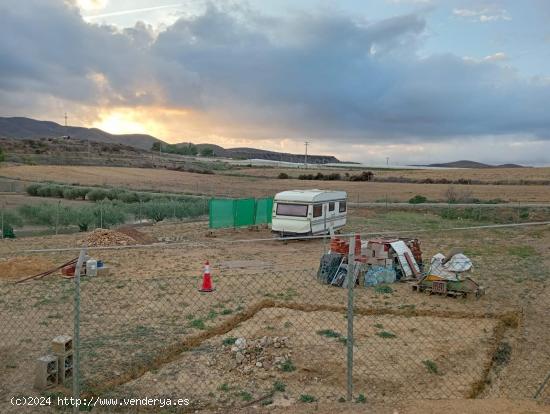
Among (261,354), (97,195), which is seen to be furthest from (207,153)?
(261,354)

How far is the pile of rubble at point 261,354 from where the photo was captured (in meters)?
7.06

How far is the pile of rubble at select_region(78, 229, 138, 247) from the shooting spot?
62.6 ft

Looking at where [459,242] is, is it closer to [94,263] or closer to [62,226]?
[94,263]

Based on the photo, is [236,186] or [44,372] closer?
[44,372]

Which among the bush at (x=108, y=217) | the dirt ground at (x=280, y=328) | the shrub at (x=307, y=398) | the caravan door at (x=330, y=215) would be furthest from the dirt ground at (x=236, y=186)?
the shrub at (x=307, y=398)

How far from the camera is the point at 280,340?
25.9 ft

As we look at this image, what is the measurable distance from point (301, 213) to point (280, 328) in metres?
12.1

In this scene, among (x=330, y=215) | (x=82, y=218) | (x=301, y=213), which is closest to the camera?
(x=301, y=213)

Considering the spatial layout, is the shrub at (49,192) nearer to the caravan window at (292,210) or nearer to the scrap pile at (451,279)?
the caravan window at (292,210)

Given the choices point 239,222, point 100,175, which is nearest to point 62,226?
point 239,222

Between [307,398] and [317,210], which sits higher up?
[317,210]

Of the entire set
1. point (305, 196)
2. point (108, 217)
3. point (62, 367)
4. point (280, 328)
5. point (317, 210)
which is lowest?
point (108, 217)

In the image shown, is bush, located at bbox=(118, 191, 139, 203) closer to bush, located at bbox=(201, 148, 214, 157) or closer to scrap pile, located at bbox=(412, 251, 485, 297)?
scrap pile, located at bbox=(412, 251, 485, 297)

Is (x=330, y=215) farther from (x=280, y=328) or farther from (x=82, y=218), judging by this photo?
(x=280, y=328)
